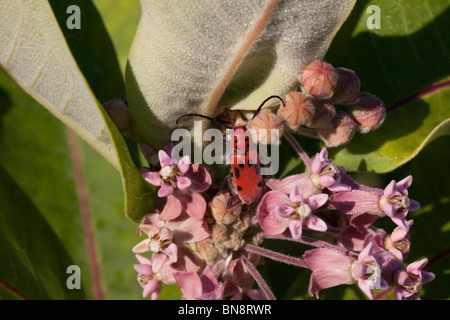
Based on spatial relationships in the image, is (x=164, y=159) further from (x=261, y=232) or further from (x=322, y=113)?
(x=322, y=113)

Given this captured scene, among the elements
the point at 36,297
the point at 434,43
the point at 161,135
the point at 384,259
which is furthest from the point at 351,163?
the point at 36,297

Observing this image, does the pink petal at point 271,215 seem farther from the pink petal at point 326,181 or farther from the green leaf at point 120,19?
the green leaf at point 120,19

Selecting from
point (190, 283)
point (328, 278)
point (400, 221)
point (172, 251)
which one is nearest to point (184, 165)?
point (172, 251)

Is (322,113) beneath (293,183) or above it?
above

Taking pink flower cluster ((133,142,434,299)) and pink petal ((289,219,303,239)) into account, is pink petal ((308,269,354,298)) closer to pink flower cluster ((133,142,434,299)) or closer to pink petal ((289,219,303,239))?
pink flower cluster ((133,142,434,299))

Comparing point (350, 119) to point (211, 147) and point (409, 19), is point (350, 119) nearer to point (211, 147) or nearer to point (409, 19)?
point (211, 147)

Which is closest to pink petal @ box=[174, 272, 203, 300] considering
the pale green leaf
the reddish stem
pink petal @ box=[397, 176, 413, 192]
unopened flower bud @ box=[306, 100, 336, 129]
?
the pale green leaf

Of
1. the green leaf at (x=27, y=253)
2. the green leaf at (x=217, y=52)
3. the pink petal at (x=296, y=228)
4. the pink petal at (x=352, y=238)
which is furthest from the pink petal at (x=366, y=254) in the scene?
the green leaf at (x=27, y=253)
